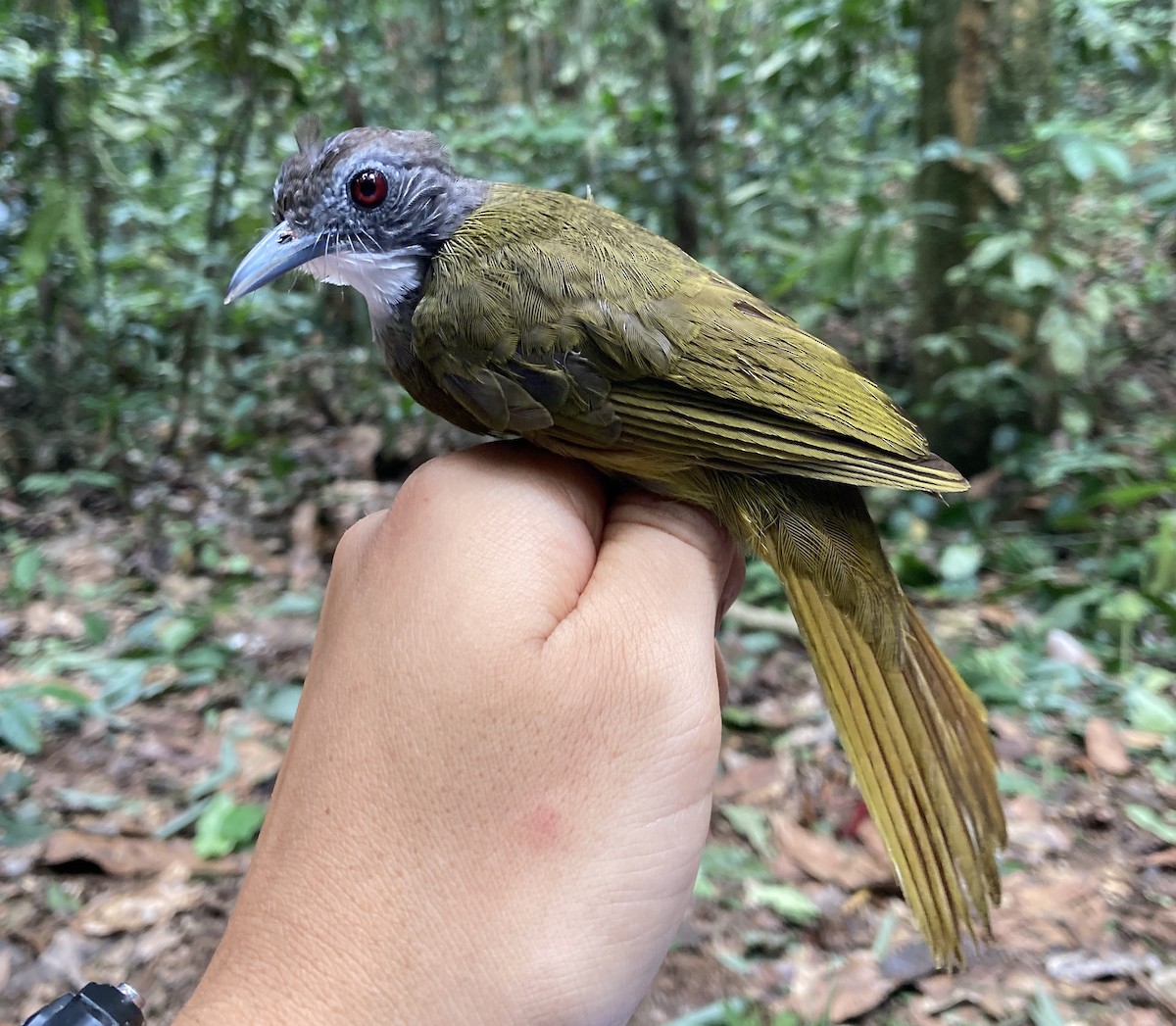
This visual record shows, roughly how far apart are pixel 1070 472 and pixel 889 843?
2.96 m

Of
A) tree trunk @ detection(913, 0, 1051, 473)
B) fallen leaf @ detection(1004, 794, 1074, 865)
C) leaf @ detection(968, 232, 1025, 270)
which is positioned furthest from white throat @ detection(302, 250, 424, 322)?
tree trunk @ detection(913, 0, 1051, 473)

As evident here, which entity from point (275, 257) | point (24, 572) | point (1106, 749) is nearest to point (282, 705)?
point (24, 572)

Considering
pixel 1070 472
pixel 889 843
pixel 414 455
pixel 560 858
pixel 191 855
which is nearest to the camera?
pixel 560 858

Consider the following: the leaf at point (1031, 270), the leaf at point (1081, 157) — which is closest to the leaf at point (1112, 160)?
the leaf at point (1081, 157)

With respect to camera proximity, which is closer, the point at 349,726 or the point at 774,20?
the point at 349,726

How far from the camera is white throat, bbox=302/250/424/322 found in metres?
1.72

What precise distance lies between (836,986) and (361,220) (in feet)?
6.64

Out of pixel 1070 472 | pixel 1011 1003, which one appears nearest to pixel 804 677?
pixel 1011 1003

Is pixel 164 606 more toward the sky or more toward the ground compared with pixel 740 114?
more toward the ground

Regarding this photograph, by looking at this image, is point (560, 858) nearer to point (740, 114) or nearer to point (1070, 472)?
point (1070, 472)

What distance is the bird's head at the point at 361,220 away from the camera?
171cm

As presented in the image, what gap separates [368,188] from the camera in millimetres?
1714

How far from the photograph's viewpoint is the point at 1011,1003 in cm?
193

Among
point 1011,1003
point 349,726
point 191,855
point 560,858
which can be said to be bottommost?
point 1011,1003
